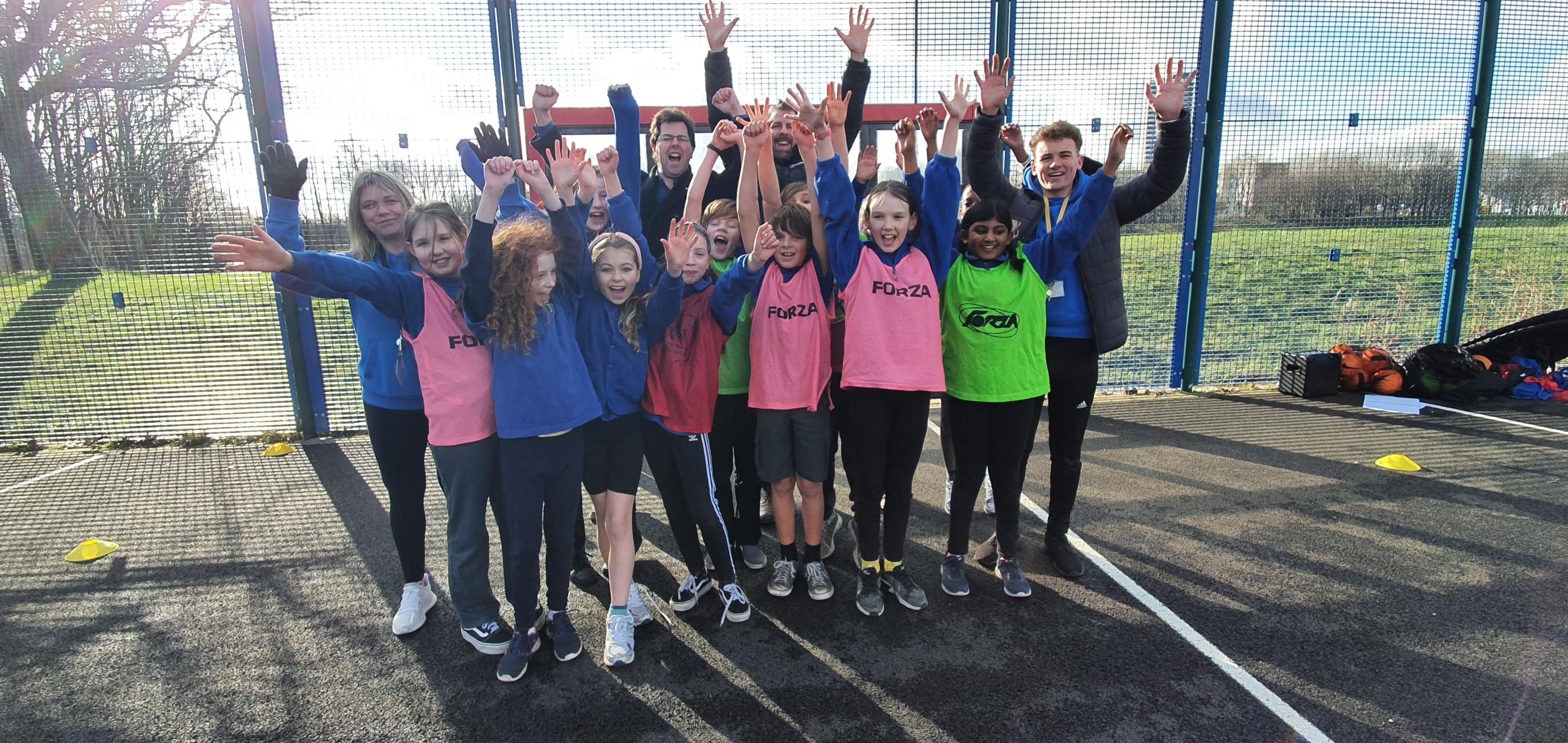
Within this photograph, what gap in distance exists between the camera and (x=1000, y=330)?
298 centimetres

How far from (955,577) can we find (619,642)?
1400 millimetres

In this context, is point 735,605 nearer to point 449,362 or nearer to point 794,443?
point 794,443

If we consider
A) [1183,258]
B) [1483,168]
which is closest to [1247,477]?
[1183,258]

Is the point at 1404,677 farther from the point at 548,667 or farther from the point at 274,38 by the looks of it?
the point at 274,38

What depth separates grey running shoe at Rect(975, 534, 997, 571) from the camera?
138 inches

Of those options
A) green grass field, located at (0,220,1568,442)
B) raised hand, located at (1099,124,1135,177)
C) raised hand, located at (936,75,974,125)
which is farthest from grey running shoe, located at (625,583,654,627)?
green grass field, located at (0,220,1568,442)

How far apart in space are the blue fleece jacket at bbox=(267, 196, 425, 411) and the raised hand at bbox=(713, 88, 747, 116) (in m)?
1.72

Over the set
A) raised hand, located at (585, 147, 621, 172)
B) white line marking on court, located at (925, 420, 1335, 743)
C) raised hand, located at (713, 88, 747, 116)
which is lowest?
white line marking on court, located at (925, 420, 1335, 743)

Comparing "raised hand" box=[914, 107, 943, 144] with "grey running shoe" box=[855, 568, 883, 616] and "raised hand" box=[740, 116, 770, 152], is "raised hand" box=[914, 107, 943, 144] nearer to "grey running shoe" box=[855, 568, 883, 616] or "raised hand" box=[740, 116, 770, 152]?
"raised hand" box=[740, 116, 770, 152]

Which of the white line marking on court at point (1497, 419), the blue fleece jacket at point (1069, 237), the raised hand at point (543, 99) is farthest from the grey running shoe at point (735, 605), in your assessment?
the white line marking on court at point (1497, 419)

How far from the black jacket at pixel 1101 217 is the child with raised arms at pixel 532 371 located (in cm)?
166

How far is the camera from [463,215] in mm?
5652

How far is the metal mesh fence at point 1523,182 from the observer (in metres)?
6.51

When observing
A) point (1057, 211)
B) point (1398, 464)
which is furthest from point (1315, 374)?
point (1057, 211)
